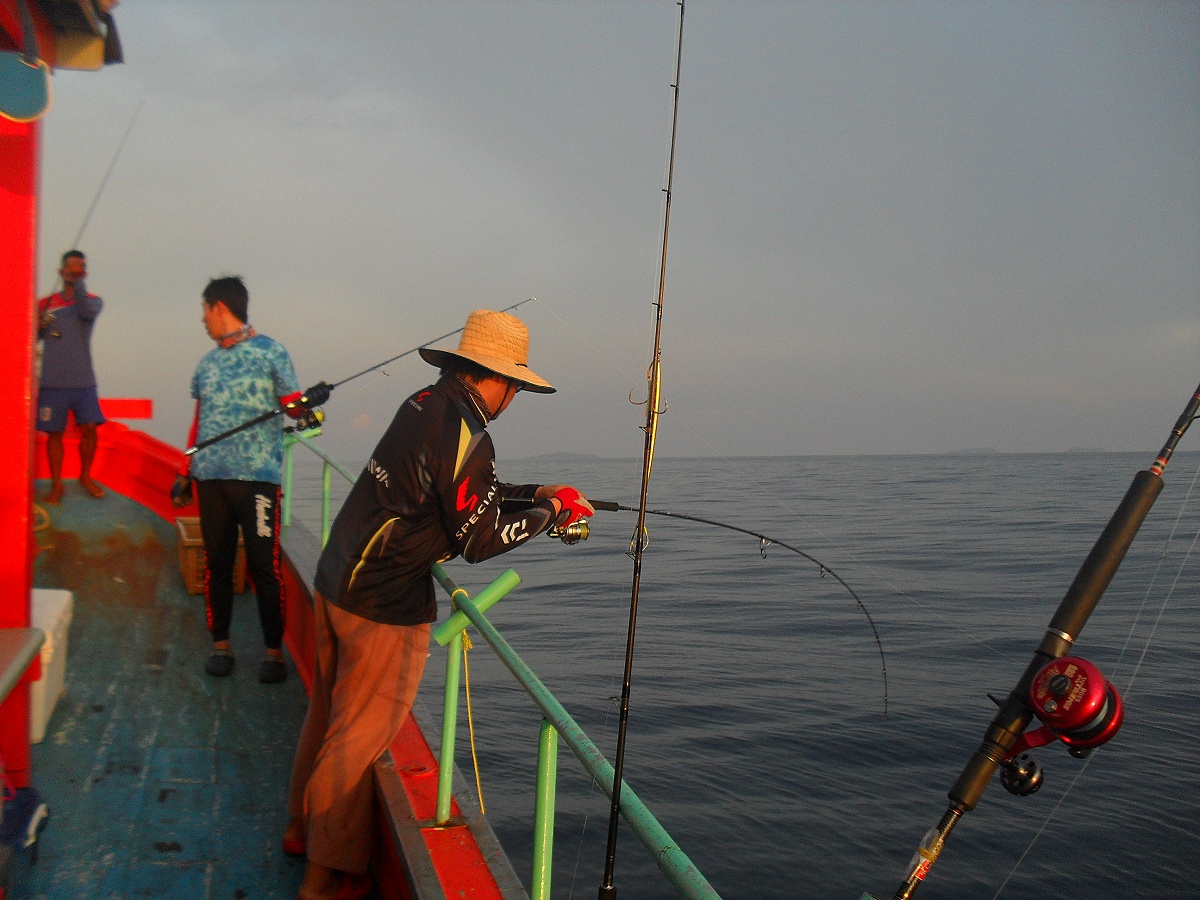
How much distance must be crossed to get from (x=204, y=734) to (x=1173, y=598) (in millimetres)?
13089

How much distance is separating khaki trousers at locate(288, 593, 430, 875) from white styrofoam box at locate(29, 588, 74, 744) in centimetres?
150

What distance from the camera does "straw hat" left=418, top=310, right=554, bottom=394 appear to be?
8.13 feet

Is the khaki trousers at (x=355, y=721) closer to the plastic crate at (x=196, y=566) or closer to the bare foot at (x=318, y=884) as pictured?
the bare foot at (x=318, y=884)

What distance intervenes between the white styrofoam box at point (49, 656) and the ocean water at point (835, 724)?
2.29 m

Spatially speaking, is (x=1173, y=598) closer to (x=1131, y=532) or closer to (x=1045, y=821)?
(x=1045, y=821)

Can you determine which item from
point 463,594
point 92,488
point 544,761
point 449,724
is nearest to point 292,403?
point 463,594

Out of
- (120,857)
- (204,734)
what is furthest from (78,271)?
(120,857)

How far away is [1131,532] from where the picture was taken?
5.73 feet

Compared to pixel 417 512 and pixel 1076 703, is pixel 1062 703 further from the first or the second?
pixel 417 512

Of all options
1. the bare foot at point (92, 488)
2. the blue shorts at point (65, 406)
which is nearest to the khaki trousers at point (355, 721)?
the blue shorts at point (65, 406)

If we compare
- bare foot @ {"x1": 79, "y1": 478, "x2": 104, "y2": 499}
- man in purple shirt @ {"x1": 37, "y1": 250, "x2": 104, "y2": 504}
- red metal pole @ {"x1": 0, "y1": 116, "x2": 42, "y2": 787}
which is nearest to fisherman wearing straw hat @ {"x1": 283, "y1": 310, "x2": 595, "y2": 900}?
red metal pole @ {"x1": 0, "y1": 116, "x2": 42, "y2": 787}

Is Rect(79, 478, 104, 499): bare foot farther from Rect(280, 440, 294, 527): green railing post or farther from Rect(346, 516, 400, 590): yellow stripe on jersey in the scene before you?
Rect(346, 516, 400, 590): yellow stripe on jersey

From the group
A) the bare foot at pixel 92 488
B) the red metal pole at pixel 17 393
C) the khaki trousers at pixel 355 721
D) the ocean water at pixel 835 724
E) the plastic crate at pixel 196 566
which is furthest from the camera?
the bare foot at pixel 92 488

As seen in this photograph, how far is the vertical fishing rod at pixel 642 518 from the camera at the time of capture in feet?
5.78
